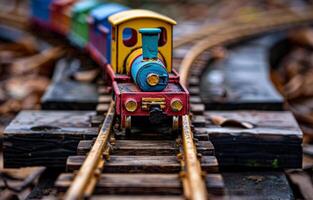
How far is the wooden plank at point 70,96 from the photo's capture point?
8.32 meters

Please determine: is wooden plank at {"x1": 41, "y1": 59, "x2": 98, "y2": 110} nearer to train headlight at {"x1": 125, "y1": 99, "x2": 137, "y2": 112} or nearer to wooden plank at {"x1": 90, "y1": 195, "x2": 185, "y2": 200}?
train headlight at {"x1": 125, "y1": 99, "x2": 137, "y2": 112}

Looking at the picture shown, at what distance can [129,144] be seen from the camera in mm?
6113

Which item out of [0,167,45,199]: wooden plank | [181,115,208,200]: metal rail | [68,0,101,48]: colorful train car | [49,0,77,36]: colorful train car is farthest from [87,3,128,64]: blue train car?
[181,115,208,200]: metal rail

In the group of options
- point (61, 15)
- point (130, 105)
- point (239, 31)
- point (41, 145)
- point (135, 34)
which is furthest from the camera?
point (239, 31)

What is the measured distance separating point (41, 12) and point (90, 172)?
10901 mm

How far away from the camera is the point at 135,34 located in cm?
710

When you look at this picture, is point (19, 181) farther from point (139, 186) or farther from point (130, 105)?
point (139, 186)

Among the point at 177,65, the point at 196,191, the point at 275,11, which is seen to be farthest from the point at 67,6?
the point at 196,191

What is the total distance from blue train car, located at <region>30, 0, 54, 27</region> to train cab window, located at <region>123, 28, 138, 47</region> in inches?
299

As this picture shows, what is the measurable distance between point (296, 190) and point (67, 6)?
8.14 metres

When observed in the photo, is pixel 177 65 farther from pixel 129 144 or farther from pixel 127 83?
pixel 129 144

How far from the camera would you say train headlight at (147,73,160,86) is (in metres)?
6.22

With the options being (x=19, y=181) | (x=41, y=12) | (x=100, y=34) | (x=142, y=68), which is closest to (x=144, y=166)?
(x=142, y=68)

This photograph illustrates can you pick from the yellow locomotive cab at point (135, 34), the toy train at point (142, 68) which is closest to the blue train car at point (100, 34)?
the toy train at point (142, 68)
